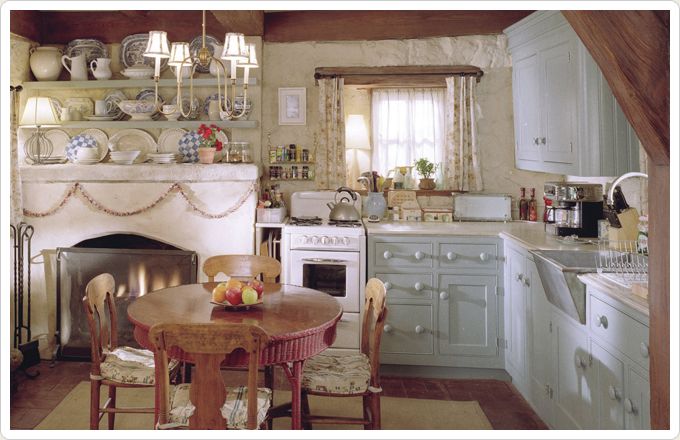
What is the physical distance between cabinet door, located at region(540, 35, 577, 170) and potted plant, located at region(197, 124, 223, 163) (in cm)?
249

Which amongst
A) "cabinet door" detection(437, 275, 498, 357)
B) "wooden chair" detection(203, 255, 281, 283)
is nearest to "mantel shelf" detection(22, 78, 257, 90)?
"wooden chair" detection(203, 255, 281, 283)

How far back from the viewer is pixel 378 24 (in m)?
4.70

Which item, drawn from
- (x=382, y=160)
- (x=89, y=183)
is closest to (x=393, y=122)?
(x=382, y=160)

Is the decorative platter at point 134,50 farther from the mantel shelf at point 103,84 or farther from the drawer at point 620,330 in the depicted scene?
the drawer at point 620,330

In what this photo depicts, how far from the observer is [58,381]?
4004 mm

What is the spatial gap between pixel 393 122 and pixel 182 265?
8.30 feet

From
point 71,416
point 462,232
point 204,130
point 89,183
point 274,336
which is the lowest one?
point 71,416

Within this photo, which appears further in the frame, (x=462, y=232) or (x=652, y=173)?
(x=462, y=232)

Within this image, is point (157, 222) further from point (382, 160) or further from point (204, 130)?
point (382, 160)

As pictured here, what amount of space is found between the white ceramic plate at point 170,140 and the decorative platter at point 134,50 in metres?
0.52

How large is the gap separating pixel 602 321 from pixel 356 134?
347 centimetres

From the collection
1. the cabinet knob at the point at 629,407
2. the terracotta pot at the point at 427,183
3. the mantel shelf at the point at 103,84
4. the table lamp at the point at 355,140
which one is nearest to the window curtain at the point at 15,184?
the mantel shelf at the point at 103,84

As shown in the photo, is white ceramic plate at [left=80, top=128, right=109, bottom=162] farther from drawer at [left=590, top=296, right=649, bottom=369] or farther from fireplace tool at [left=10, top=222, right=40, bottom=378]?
drawer at [left=590, top=296, right=649, bottom=369]

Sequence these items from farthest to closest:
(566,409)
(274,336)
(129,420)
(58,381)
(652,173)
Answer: (58,381) < (129,420) < (566,409) < (274,336) < (652,173)
